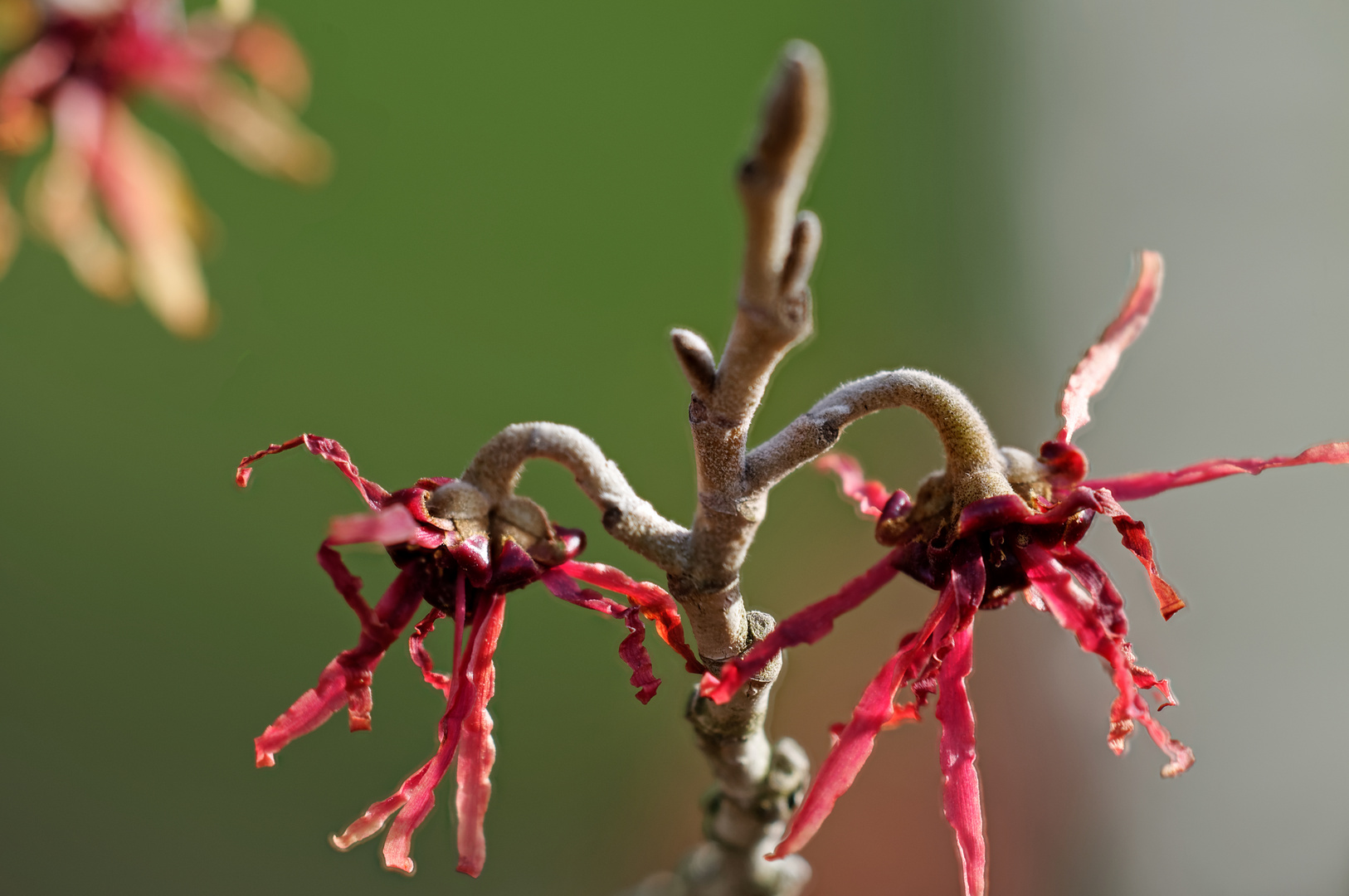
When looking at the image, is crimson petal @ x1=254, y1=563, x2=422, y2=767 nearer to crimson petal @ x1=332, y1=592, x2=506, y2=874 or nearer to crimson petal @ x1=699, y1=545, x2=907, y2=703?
crimson petal @ x1=332, y1=592, x2=506, y2=874

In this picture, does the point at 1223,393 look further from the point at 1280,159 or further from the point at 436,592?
the point at 436,592

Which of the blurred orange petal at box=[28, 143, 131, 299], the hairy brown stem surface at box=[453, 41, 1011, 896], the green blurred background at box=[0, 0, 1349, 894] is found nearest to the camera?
the hairy brown stem surface at box=[453, 41, 1011, 896]

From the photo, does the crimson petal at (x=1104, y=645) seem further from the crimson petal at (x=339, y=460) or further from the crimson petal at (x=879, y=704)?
the crimson petal at (x=339, y=460)

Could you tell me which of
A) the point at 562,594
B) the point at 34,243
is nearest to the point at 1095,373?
the point at 562,594

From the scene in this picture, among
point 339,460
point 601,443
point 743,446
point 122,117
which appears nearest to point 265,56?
point 122,117

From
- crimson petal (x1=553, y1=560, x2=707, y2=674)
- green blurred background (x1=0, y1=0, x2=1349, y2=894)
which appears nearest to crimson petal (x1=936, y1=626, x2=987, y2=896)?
crimson petal (x1=553, y1=560, x2=707, y2=674)
